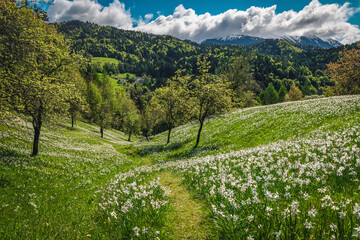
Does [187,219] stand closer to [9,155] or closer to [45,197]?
[45,197]

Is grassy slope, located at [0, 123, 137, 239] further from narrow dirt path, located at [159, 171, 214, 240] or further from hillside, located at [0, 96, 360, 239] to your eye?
narrow dirt path, located at [159, 171, 214, 240]

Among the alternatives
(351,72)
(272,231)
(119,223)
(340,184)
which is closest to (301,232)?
(272,231)

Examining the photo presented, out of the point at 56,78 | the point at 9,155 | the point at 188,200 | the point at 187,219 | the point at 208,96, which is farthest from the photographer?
the point at 208,96

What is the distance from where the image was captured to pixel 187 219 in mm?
6371

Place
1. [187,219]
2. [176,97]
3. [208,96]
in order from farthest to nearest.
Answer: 1. [176,97]
2. [208,96]
3. [187,219]

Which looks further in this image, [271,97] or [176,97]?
[271,97]

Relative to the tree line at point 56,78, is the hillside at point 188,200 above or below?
below

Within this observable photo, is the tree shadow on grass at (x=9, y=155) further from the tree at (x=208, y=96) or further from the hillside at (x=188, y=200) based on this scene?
the tree at (x=208, y=96)

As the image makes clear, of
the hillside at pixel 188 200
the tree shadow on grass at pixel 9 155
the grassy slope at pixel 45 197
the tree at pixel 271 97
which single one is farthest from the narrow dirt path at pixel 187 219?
the tree at pixel 271 97

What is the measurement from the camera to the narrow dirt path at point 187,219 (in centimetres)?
544

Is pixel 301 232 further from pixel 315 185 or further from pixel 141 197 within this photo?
pixel 141 197

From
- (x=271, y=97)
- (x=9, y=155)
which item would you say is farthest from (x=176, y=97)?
(x=271, y=97)

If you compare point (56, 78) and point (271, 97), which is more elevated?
point (271, 97)

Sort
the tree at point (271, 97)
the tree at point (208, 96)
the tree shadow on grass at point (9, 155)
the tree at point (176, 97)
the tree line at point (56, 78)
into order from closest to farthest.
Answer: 1. the tree line at point (56, 78)
2. the tree shadow on grass at point (9, 155)
3. the tree at point (208, 96)
4. the tree at point (176, 97)
5. the tree at point (271, 97)
